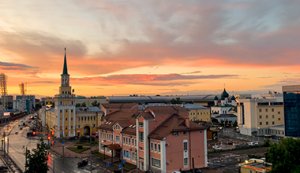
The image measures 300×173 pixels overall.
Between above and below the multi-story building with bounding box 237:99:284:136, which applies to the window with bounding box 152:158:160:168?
below

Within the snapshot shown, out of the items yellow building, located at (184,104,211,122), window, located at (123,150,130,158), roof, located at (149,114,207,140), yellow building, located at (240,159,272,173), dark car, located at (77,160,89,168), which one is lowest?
dark car, located at (77,160,89,168)

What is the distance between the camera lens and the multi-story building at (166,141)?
46375 millimetres

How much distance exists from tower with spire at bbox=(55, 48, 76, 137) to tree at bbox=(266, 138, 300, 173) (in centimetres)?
6913

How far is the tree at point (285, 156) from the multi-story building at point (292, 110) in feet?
144

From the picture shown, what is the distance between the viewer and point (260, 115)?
91.8 m

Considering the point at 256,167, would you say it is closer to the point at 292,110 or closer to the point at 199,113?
the point at 292,110

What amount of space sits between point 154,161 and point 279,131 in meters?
49.3

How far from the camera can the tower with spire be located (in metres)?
92.3

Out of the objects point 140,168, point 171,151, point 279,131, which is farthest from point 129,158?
point 279,131

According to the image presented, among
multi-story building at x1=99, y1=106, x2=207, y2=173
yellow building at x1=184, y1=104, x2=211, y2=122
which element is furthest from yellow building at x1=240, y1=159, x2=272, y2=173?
yellow building at x1=184, y1=104, x2=211, y2=122

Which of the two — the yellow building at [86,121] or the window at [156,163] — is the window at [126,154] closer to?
the window at [156,163]

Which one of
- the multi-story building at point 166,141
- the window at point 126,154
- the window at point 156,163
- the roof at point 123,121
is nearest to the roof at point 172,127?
the multi-story building at point 166,141

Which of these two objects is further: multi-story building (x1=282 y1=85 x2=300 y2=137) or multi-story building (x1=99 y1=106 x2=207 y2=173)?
multi-story building (x1=282 y1=85 x2=300 y2=137)

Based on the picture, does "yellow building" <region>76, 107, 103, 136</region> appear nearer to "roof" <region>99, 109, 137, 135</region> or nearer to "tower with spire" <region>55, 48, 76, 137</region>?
"tower with spire" <region>55, 48, 76, 137</region>
